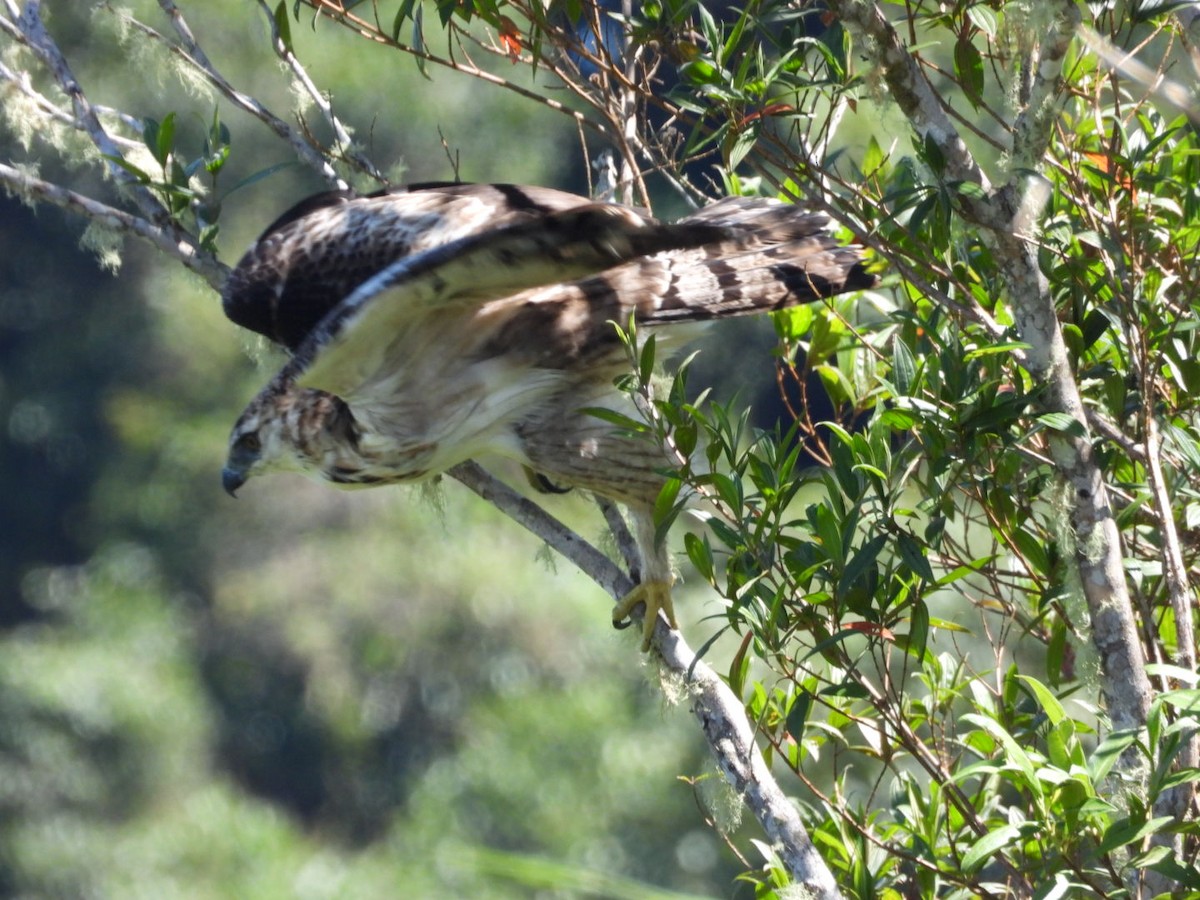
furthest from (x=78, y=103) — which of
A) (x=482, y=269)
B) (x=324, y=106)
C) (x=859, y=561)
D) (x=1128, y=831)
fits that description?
(x=1128, y=831)

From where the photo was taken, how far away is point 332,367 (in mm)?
2145

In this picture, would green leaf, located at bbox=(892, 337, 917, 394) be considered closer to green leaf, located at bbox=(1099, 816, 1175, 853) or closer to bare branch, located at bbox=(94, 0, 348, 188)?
green leaf, located at bbox=(1099, 816, 1175, 853)

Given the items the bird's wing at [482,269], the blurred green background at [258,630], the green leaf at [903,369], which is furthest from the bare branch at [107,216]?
the blurred green background at [258,630]

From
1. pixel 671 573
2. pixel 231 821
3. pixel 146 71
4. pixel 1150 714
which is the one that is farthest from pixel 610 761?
pixel 1150 714

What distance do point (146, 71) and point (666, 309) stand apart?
113cm

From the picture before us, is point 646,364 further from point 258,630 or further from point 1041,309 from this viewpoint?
point 258,630

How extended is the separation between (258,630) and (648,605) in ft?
13.8

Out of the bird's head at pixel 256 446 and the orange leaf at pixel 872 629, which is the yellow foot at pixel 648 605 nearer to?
the orange leaf at pixel 872 629

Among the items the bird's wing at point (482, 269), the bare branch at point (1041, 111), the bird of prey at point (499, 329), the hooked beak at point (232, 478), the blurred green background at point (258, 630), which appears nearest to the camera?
the bare branch at point (1041, 111)

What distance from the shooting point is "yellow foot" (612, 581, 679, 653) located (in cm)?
218

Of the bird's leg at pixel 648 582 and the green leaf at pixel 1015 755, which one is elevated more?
the green leaf at pixel 1015 755

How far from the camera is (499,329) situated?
237cm

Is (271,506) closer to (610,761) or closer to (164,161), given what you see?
(610,761)

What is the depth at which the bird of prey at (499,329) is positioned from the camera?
2.25 metres
